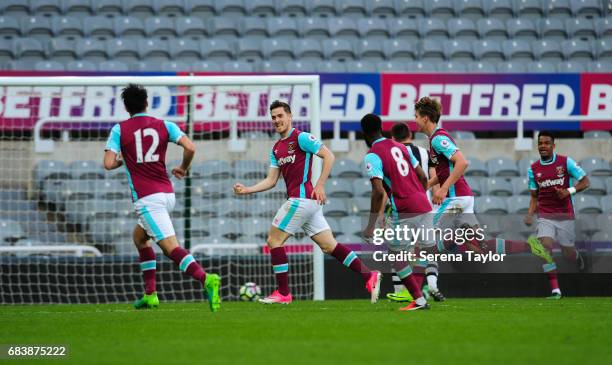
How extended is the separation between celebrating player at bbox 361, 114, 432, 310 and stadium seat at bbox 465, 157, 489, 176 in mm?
6114

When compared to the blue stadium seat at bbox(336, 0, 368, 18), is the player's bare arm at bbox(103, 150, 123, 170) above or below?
below

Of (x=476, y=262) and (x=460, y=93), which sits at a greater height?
(x=460, y=93)

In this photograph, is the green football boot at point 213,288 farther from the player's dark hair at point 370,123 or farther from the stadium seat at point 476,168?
the stadium seat at point 476,168

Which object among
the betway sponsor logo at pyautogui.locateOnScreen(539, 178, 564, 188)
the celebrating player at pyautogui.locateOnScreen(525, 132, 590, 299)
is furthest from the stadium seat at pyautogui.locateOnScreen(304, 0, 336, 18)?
the betway sponsor logo at pyautogui.locateOnScreen(539, 178, 564, 188)

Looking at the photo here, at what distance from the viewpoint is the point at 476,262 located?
11789mm

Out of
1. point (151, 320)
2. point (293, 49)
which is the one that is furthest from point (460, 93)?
point (151, 320)

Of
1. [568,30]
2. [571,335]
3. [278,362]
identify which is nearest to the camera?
[278,362]

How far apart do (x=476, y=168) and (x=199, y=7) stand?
6216mm

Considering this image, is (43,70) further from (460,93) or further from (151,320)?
(151,320)

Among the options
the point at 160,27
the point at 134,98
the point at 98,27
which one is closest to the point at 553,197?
the point at 134,98

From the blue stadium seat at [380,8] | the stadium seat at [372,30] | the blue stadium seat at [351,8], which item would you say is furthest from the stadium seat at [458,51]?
the blue stadium seat at [351,8]

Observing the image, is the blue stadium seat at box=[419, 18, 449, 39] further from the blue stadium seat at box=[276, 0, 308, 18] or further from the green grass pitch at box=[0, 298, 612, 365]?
the green grass pitch at box=[0, 298, 612, 365]

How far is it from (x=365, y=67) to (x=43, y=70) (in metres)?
5.21

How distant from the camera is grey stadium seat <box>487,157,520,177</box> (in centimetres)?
1471
